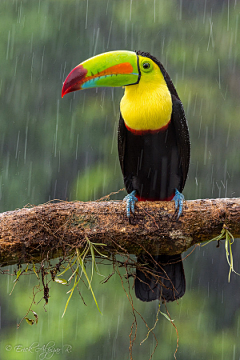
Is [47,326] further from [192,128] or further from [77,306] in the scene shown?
[192,128]

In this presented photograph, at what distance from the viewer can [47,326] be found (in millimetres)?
5160

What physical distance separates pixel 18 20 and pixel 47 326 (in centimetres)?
449

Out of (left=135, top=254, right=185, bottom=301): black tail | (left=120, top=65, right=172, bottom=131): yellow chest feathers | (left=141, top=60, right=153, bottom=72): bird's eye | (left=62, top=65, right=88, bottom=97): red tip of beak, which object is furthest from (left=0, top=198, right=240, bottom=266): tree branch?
(left=141, top=60, right=153, bottom=72): bird's eye

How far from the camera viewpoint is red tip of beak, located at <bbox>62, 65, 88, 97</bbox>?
2609 millimetres

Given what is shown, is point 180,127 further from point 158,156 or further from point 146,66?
point 146,66

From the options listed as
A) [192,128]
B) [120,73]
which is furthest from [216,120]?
[120,73]

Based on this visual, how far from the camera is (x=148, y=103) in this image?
2.63 metres

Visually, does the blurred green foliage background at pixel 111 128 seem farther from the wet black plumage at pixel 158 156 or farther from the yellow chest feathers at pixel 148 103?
the yellow chest feathers at pixel 148 103

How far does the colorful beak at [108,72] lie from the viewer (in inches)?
104

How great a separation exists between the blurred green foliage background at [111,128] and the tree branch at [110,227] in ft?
11.5

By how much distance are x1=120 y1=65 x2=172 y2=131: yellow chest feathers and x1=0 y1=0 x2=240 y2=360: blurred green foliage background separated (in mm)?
3010

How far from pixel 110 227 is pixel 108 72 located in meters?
1.13
